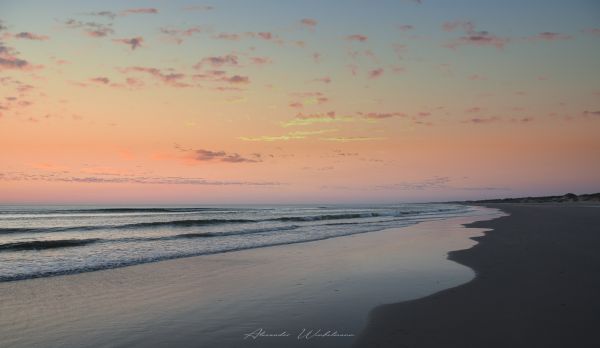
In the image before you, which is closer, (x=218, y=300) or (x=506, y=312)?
(x=506, y=312)

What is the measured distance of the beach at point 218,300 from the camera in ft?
19.5

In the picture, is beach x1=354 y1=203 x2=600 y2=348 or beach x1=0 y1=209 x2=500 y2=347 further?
beach x1=0 y1=209 x2=500 y2=347

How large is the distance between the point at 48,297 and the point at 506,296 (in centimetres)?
936

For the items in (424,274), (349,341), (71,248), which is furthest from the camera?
(71,248)

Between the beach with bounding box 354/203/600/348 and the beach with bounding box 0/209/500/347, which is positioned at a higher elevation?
the beach with bounding box 354/203/600/348

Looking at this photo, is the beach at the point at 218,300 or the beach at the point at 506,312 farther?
the beach at the point at 218,300

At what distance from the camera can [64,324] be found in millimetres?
6672

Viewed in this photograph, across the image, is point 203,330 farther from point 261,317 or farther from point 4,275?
point 4,275

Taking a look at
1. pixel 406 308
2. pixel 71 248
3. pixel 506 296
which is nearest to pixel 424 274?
pixel 506 296

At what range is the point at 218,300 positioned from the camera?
26.9ft

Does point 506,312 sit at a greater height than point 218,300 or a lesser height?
greater

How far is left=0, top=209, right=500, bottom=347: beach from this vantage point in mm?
5957

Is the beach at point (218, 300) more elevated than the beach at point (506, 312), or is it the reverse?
the beach at point (506, 312)

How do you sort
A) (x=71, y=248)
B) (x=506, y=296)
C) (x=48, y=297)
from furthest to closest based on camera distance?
1. (x=71, y=248)
2. (x=48, y=297)
3. (x=506, y=296)
